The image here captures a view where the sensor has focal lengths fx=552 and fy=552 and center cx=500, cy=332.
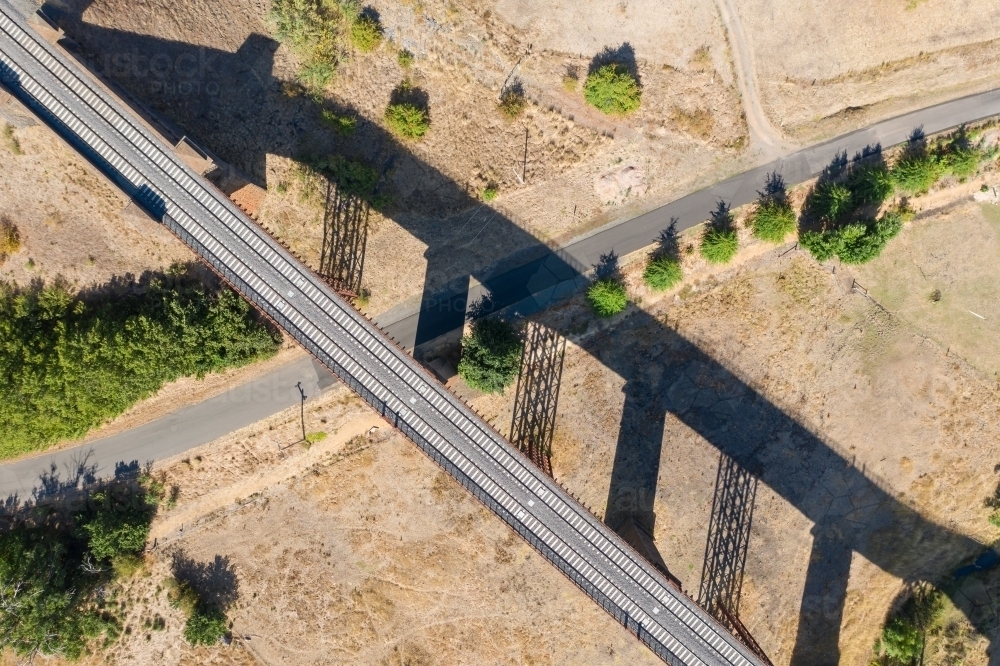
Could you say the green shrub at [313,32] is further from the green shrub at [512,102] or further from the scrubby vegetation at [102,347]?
the scrubby vegetation at [102,347]

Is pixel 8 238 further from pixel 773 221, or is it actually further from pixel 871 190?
pixel 871 190

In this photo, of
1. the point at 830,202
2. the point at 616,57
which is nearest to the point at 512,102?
the point at 616,57

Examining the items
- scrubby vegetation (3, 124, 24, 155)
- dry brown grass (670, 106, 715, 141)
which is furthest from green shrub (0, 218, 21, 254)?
dry brown grass (670, 106, 715, 141)

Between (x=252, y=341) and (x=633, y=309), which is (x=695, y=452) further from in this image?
(x=252, y=341)

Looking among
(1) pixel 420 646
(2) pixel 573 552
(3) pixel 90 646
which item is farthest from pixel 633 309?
(3) pixel 90 646

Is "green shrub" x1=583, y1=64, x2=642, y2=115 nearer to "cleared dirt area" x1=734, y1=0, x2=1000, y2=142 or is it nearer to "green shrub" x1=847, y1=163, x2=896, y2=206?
"cleared dirt area" x1=734, y1=0, x2=1000, y2=142

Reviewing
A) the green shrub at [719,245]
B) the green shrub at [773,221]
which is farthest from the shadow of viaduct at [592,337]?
the green shrub at [773,221]
